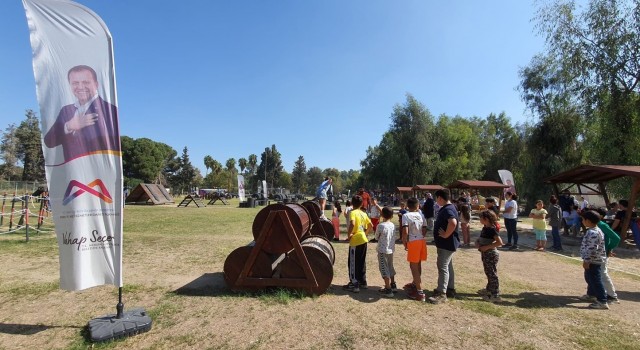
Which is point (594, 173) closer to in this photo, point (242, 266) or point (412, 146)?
point (242, 266)

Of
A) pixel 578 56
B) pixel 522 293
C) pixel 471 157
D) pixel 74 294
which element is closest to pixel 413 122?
pixel 471 157

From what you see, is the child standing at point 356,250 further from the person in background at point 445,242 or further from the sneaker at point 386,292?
the person in background at point 445,242

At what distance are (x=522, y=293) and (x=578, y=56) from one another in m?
17.8

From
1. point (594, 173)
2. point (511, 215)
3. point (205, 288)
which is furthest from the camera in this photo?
point (594, 173)

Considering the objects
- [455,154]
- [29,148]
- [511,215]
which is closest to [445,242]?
[511,215]

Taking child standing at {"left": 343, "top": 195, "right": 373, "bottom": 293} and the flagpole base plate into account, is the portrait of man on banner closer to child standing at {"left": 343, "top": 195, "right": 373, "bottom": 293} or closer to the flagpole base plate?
the flagpole base plate

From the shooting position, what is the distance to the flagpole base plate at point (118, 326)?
4242 mm

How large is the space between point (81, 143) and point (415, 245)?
18.0ft

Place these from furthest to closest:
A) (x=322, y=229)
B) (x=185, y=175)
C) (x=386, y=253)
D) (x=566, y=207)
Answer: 1. (x=185, y=175)
2. (x=566, y=207)
3. (x=322, y=229)
4. (x=386, y=253)

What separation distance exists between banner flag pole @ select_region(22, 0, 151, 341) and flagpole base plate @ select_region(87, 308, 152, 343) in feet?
0.04

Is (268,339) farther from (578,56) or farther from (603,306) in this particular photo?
(578,56)

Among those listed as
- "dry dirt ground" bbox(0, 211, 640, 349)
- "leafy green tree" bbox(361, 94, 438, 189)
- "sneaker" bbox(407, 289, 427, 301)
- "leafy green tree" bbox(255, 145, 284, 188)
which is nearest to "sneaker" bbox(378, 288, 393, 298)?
"dry dirt ground" bbox(0, 211, 640, 349)

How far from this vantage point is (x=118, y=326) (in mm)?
4402

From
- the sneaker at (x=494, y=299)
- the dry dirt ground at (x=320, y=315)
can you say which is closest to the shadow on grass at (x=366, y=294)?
the dry dirt ground at (x=320, y=315)
